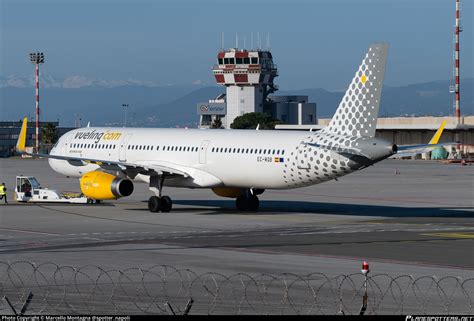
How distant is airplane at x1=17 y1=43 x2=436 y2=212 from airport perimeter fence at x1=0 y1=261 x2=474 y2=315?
19.1 meters

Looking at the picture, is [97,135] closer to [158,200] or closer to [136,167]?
[136,167]

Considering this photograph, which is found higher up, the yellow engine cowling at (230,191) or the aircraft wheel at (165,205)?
the yellow engine cowling at (230,191)

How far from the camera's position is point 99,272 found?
3158 cm

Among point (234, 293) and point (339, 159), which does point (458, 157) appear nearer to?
point (339, 159)

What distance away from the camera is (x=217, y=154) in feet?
181

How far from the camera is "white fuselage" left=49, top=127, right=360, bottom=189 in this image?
50938 mm

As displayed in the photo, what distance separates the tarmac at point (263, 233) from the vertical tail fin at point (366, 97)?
4572 millimetres

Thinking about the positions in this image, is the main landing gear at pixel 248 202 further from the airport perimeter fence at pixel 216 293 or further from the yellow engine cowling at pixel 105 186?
the airport perimeter fence at pixel 216 293

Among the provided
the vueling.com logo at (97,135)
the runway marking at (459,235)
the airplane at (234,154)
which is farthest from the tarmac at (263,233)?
the vueling.com logo at (97,135)

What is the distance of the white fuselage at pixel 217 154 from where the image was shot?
167ft

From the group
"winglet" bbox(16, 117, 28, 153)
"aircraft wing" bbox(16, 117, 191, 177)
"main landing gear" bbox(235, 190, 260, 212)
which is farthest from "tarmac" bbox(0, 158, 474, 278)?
"winglet" bbox(16, 117, 28, 153)

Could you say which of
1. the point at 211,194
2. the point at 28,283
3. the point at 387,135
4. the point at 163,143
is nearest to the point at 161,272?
Answer: the point at 28,283

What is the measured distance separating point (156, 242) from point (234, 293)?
13990 millimetres

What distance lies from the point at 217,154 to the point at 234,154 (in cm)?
118
